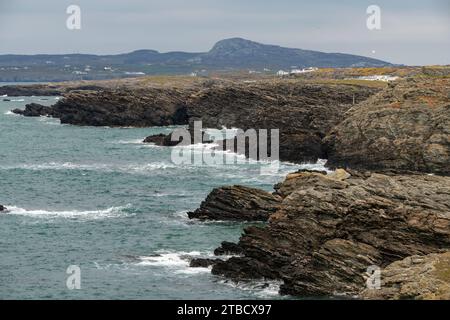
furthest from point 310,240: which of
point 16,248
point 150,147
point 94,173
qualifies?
point 150,147

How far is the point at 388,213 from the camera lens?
44.0 m

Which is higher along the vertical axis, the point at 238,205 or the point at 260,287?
the point at 238,205

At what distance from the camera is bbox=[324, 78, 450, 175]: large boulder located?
78688mm

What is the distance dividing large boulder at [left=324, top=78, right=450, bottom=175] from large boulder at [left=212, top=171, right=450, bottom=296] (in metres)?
30.6

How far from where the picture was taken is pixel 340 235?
145 feet

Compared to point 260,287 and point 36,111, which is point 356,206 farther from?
point 36,111

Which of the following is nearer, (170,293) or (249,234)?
(170,293)

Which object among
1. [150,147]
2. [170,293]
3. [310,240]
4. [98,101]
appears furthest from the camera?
[98,101]

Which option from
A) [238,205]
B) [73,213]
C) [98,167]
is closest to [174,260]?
[238,205]

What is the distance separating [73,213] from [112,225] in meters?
6.49
